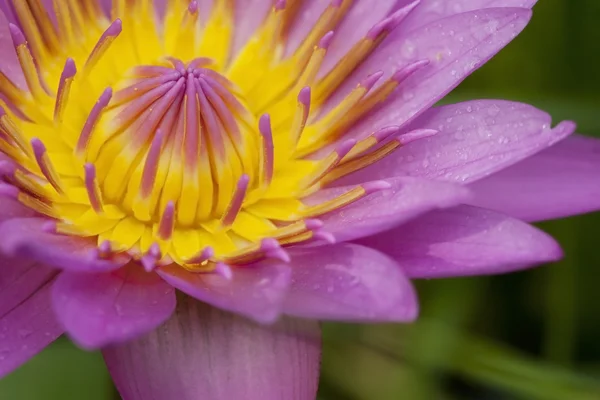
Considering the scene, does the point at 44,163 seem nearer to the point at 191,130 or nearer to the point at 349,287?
the point at 191,130

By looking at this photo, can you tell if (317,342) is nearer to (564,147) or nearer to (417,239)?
(417,239)

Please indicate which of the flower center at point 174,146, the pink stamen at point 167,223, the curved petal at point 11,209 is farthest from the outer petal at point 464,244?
the curved petal at point 11,209

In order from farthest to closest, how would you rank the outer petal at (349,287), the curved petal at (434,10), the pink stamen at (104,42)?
the curved petal at (434,10)
the pink stamen at (104,42)
the outer petal at (349,287)

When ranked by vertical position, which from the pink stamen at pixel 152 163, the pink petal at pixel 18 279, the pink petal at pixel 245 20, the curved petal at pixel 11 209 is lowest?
the pink petal at pixel 18 279

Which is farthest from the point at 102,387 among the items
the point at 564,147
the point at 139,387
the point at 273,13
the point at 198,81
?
the point at 564,147

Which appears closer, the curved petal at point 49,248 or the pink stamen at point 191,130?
the curved petal at point 49,248

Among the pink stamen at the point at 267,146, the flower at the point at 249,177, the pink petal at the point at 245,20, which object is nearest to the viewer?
the flower at the point at 249,177

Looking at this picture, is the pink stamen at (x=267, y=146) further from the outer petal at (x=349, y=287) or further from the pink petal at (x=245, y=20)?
the pink petal at (x=245, y=20)

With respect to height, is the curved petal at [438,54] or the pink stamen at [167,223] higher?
the curved petal at [438,54]
